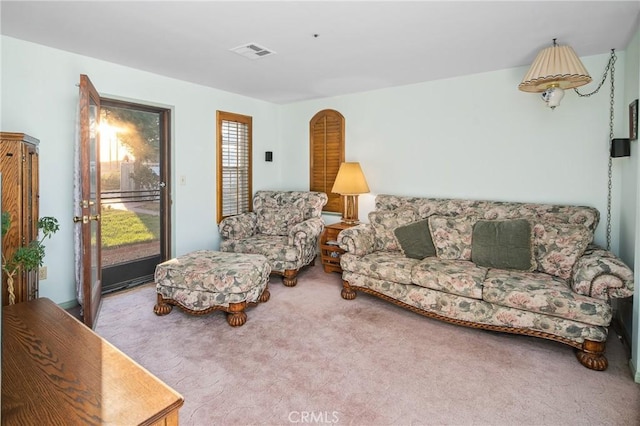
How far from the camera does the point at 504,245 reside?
3.07m

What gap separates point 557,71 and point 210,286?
10.4 ft

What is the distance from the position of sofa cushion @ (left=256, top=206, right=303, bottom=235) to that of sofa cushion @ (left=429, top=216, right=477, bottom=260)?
5.76 ft

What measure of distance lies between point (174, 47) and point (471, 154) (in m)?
3.11

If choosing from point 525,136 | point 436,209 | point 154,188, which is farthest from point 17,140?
point 525,136

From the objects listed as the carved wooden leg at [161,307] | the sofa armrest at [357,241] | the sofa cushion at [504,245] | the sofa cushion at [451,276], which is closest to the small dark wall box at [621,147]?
the sofa cushion at [504,245]

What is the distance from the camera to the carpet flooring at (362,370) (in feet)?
6.40

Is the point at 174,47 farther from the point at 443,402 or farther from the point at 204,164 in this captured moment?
the point at 443,402

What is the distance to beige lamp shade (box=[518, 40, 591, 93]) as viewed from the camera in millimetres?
2758

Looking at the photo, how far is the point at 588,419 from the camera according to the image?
1902 millimetres

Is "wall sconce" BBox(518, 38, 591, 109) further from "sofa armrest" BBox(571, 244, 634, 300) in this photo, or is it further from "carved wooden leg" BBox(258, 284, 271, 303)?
"carved wooden leg" BBox(258, 284, 271, 303)

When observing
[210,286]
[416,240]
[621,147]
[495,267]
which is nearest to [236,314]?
[210,286]

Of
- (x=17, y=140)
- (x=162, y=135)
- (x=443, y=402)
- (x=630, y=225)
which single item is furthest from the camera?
(x=162, y=135)

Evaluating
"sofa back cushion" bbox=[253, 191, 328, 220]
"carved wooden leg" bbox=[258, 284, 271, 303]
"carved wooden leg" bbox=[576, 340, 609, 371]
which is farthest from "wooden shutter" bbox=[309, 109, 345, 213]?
"carved wooden leg" bbox=[576, 340, 609, 371]

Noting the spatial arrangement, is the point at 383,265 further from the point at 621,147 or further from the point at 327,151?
the point at 327,151
